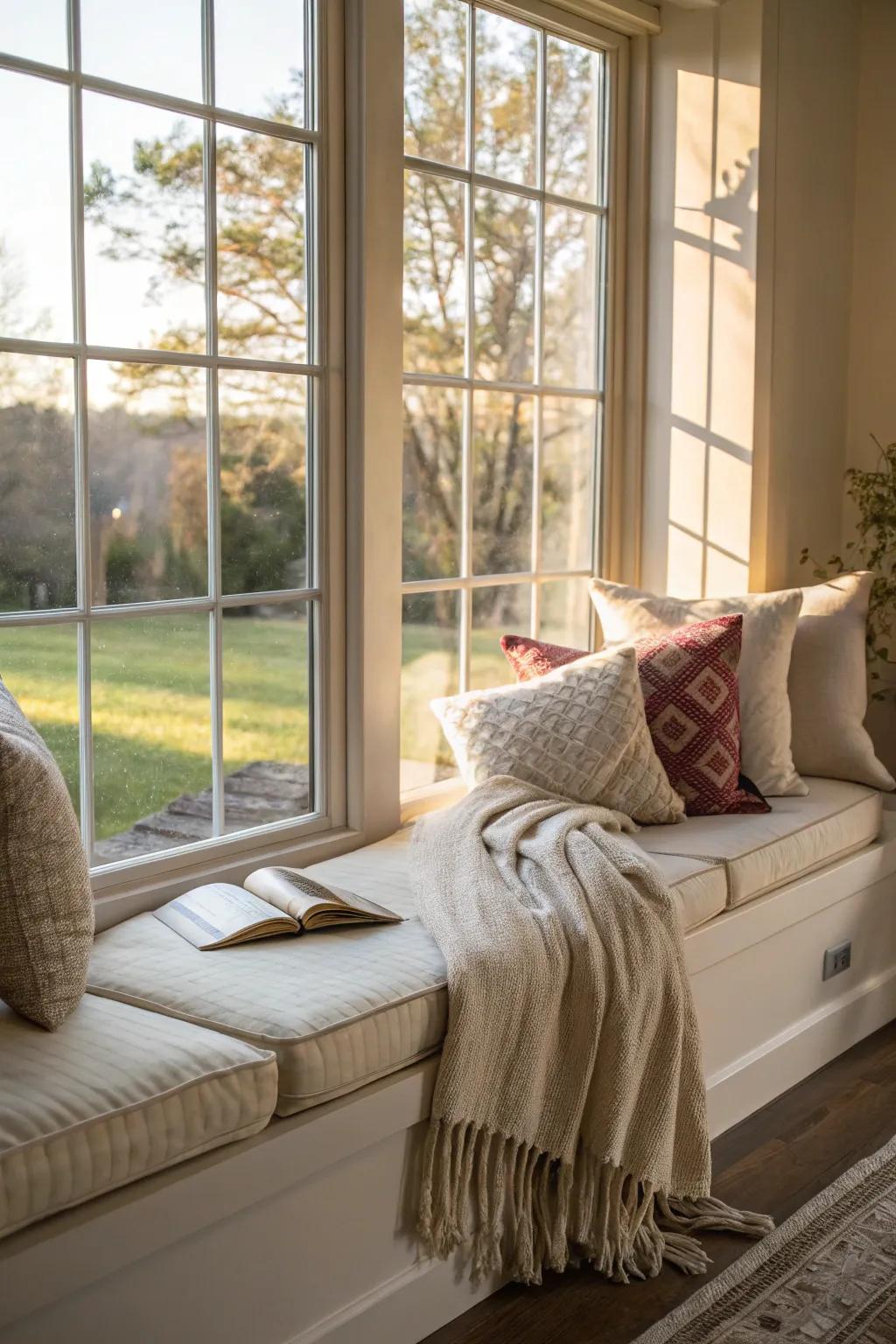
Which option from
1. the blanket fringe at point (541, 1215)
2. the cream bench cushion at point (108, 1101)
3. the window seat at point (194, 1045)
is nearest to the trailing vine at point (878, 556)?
the window seat at point (194, 1045)

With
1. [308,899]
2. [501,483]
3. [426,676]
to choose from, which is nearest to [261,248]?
[501,483]

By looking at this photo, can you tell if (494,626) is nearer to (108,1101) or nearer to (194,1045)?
(194,1045)

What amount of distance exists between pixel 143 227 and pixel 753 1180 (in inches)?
85.5

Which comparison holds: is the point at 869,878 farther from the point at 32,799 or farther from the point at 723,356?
the point at 32,799

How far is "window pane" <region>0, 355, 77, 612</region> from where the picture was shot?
2271 mm

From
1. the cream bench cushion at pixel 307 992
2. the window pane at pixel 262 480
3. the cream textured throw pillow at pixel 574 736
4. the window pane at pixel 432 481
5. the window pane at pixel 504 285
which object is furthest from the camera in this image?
the window pane at pixel 504 285

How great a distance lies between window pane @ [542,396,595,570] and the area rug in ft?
5.92

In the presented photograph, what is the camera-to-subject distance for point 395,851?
279 cm

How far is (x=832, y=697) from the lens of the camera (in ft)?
11.1

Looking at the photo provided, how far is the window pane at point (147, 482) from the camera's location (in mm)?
2424

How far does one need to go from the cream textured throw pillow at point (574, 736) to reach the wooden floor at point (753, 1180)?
70 cm

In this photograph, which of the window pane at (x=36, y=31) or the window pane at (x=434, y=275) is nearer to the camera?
the window pane at (x=36, y=31)

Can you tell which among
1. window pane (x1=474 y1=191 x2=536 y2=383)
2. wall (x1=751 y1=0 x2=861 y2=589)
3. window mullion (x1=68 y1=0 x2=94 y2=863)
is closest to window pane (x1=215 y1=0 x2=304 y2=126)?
window mullion (x1=68 y1=0 x2=94 y2=863)

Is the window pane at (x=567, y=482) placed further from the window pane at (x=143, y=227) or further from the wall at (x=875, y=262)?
the window pane at (x=143, y=227)
